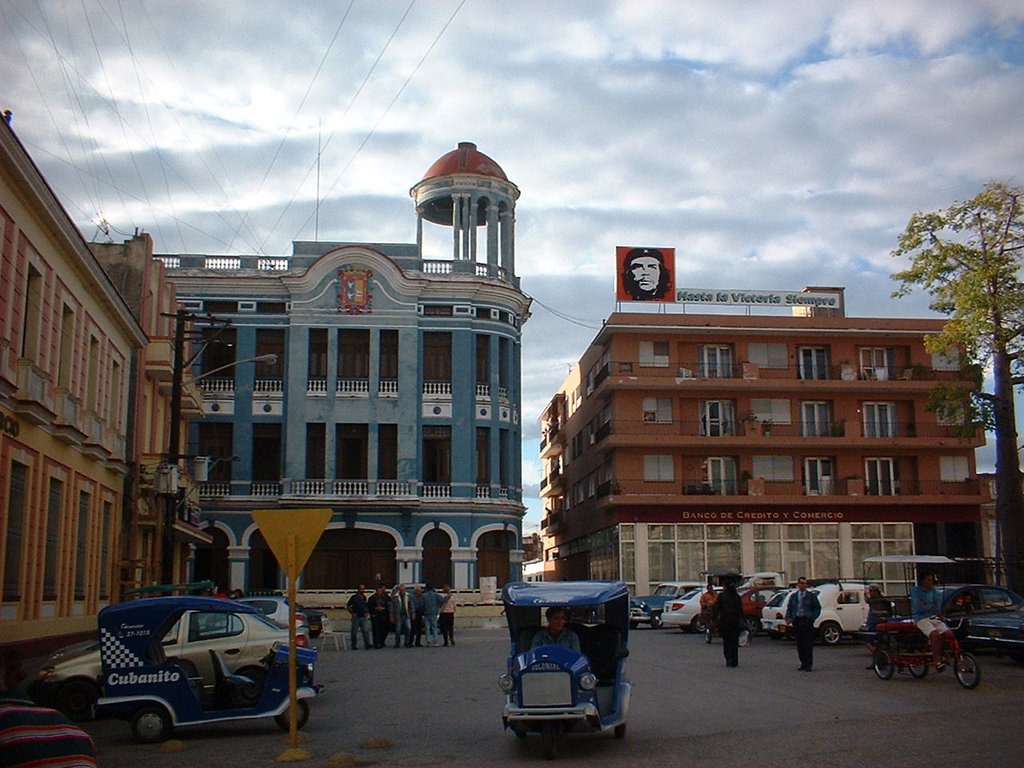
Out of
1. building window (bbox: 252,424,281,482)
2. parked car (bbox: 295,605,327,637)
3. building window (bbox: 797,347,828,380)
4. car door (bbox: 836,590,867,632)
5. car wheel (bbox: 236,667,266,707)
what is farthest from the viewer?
building window (bbox: 797,347,828,380)

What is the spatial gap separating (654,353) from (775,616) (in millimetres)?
22522

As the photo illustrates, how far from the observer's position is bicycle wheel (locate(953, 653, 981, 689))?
56.6 feet

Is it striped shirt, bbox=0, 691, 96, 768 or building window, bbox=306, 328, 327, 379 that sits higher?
building window, bbox=306, 328, 327, 379

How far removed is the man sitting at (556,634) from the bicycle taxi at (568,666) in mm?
84

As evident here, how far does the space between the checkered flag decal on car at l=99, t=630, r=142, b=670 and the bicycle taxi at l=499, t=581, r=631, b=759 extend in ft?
14.7

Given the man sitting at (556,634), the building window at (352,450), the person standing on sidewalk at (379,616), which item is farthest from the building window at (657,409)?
the man sitting at (556,634)

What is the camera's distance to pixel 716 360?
173ft

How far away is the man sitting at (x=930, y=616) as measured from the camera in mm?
17984

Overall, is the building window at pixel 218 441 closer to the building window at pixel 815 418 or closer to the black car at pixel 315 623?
the black car at pixel 315 623

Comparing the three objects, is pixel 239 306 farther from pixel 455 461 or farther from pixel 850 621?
pixel 850 621

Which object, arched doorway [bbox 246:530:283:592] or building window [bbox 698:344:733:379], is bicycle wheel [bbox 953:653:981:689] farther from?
building window [bbox 698:344:733:379]

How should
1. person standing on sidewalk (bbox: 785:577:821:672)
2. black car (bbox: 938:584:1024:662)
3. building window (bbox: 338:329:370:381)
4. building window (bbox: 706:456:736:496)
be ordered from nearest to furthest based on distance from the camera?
person standing on sidewalk (bbox: 785:577:821:672), black car (bbox: 938:584:1024:662), building window (bbox: 338:329:370:381), building window (bbox: 706:456:736:496)

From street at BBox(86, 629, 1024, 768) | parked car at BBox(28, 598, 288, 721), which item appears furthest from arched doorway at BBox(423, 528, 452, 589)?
parked car at BBox(28, 598, 288, 721)

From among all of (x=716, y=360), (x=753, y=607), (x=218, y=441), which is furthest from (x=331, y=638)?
(x=716, y=360)
